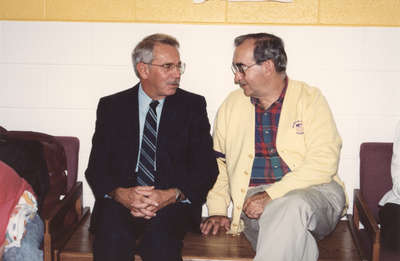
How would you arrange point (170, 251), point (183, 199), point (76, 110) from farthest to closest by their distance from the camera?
point (76, 110), point (183, 199), point (170, 251)

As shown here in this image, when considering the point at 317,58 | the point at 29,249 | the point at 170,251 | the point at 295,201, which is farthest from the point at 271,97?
the point at 29,249

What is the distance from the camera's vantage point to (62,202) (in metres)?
2.77

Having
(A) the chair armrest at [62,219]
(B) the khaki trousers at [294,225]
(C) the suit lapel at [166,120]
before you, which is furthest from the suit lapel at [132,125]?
(B) the khaki trousers at [294,225]

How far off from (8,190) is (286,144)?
1485 mm

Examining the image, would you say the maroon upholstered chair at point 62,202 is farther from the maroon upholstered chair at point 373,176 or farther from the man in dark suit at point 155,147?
the maroon upholstered chair at point 373,176

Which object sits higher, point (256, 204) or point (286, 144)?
point (286, 144)

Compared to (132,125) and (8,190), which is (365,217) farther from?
(8,190)

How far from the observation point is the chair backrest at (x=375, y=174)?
2.90 meters

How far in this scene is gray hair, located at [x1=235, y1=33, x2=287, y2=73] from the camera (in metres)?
2.65

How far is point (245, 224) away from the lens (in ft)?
9.08

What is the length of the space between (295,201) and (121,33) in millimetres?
1612

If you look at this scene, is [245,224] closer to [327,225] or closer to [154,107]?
[327,225]

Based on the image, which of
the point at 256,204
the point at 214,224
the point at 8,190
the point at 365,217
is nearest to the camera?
the point at 8,190

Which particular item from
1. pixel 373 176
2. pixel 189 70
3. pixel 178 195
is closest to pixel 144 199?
pixel 178 195
